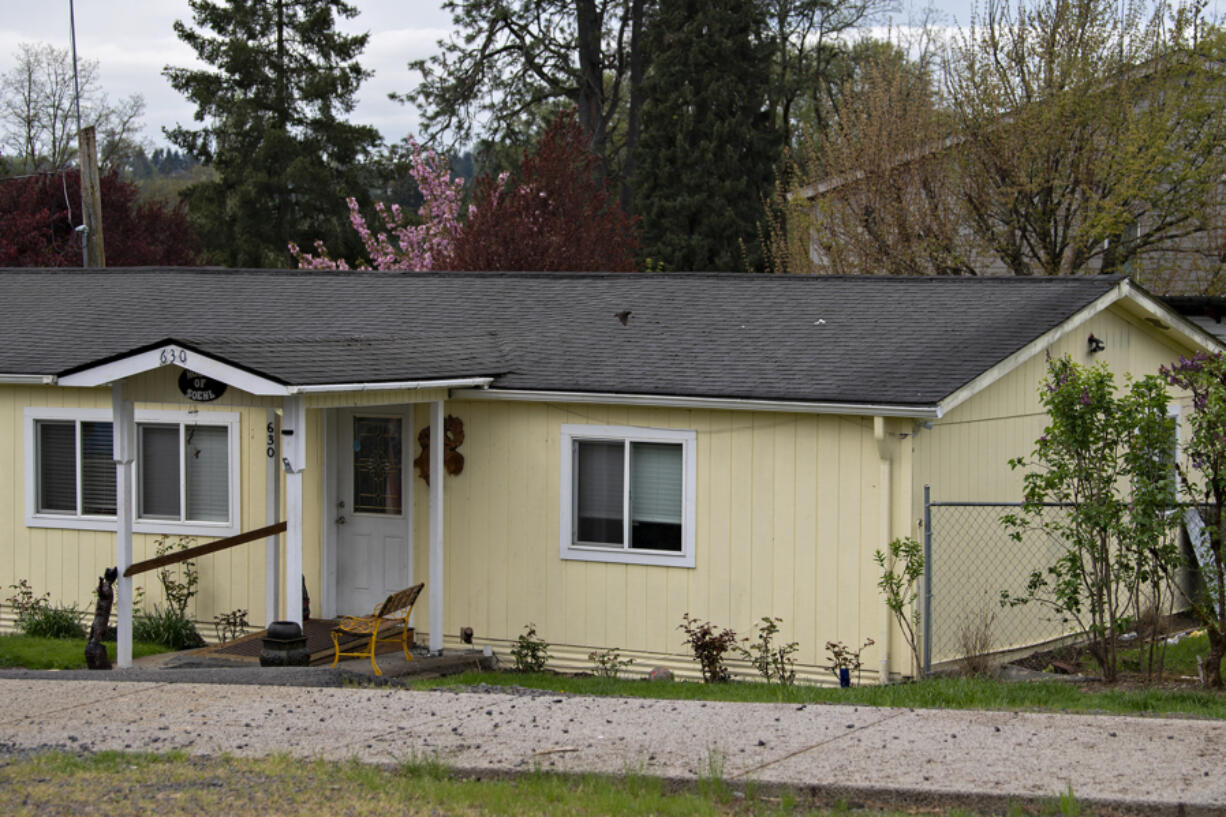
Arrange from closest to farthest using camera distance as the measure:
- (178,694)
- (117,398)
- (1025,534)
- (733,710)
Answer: (733,710)
(178,694)
(117,398)
(1025,534)

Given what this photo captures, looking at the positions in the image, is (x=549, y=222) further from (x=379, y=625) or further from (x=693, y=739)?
(x=693, y=739)

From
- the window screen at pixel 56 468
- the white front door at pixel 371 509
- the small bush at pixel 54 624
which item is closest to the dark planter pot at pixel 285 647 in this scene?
the white front door at pixel 371 509

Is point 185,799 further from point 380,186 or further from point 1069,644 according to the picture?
point 380,186

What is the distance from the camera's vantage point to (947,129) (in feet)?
73.1

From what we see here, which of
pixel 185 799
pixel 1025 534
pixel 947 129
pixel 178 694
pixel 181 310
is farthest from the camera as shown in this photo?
pixel 947 129

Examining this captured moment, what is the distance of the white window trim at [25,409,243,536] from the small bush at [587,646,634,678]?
3.86m

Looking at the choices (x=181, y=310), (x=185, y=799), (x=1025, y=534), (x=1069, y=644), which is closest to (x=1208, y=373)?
(x=1025, y=534)

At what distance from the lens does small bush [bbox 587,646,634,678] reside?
11.7 m

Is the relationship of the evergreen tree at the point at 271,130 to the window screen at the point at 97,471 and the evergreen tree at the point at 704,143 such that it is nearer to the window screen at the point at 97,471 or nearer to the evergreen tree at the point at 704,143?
the evergreen tree at the point at 704,143

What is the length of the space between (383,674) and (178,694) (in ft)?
7.75

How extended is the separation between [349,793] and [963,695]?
4.42 meters

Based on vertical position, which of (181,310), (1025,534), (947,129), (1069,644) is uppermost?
(947,129)

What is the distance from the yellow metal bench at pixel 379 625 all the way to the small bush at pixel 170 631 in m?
1.91

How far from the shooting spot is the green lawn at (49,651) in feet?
39.9
